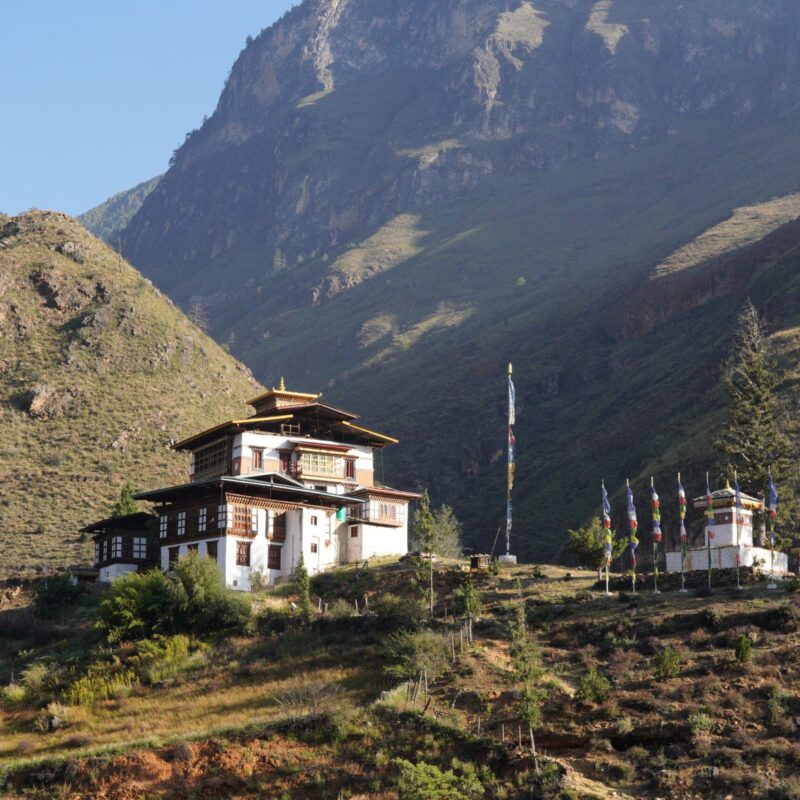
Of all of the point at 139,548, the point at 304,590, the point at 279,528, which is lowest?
the point at 304,590

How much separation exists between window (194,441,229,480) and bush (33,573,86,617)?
13.7m

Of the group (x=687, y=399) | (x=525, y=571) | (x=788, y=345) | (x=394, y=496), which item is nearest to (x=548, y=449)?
(x=687, y=399)

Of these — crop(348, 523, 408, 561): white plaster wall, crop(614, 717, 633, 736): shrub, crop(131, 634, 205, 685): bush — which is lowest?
crop(614, 717, 633, 736): shrub

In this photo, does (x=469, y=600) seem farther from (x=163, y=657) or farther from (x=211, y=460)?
(x=211, y=460)

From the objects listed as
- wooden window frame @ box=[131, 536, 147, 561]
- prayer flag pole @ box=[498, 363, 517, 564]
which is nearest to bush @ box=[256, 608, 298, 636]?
prayer flag pole @ box=[498, 363, 517, 564]

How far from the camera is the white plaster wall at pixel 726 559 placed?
2972 inches

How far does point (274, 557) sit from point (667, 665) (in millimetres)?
31664

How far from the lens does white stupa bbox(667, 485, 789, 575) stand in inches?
2982

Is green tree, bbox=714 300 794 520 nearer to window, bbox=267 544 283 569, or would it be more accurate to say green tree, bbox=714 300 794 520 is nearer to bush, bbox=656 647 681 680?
window, bbox=267 544 283 569

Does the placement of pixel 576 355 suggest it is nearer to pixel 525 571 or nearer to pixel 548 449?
pixel 548 449

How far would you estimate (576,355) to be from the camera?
195 meters

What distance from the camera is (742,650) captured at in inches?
2312

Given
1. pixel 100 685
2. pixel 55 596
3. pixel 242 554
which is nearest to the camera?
pixel 100 685

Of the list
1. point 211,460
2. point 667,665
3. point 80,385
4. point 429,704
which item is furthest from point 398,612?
point 80,385
